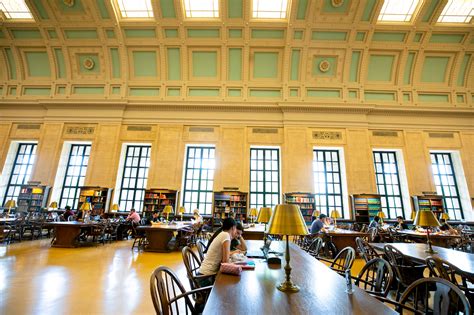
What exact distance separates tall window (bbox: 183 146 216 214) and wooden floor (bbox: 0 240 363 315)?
4671 millimetres

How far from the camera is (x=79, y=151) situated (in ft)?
36.8

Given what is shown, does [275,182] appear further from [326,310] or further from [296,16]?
[326,310]

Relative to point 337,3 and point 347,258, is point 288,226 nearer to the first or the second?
point 347,258

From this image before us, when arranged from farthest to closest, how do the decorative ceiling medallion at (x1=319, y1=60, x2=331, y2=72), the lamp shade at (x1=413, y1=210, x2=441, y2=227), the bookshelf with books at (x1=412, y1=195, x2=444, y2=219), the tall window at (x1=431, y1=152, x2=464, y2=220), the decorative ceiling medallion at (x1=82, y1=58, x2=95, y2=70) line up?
the decorative ceiling medallion at (x1=82, y1=58, x2=95, y2=70) → the decorative ceiling medallion at (x1=319, y1=60, x2=331, y2=72) → the tall window at (x1=431, y1=152, x2=464, y2=220) → the bookshelf with books at (x1=412, y1=195, x2=444, y2=219) → the lamp shade at (x1=413, y1=210, x2=441, y2=227)

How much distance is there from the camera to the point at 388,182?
34.3ft

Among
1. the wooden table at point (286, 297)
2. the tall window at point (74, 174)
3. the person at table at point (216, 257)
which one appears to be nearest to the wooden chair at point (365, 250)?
the wooden table at point (286, 297)

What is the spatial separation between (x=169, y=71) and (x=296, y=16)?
6.77 metres

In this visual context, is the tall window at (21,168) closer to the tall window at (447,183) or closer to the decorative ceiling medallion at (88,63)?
the decorative ceiling medallion at (88,63)

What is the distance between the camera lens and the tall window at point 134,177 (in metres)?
10.5

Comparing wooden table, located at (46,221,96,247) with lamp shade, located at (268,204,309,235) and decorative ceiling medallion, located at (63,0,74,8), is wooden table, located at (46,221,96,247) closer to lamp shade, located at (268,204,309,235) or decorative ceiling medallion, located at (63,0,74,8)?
lamp shade, located at (268,204,309,235)

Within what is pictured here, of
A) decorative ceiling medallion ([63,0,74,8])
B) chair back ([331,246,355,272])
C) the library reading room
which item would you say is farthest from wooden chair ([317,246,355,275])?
decorative ceiling medallion ([63,0,74,8])

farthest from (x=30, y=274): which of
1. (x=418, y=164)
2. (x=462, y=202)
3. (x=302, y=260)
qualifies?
(x=462, y=202)

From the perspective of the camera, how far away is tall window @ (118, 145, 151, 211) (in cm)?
1048

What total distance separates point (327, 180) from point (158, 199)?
805 cm
